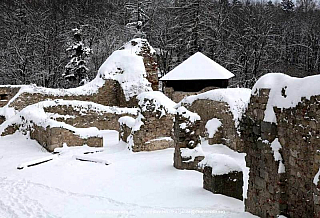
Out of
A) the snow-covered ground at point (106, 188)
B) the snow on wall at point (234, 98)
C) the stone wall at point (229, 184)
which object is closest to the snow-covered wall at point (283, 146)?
the snow-covered ground at point (106, 188)

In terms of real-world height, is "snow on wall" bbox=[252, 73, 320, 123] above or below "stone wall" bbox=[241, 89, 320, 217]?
above

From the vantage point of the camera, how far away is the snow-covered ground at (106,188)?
725 centimetres

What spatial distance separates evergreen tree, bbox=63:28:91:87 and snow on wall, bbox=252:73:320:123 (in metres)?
26.2

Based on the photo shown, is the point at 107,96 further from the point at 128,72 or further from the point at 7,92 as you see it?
the point at 7,92

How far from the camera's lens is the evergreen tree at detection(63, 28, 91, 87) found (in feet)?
102

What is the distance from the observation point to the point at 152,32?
3928 centimetres

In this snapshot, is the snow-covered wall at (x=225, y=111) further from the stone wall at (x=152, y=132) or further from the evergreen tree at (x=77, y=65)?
Answer: the evergreen tree at (x=77, y=65)

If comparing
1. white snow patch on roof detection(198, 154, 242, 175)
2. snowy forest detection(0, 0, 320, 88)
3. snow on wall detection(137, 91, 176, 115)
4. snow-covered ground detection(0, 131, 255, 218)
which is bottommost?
snow-covered ground detection(0, 131, 255, 218)

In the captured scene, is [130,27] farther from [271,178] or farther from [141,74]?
[271,178]

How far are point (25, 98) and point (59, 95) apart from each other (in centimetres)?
185

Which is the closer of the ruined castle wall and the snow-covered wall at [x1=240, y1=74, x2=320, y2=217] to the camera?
the snow-covered wall at [x1=240, y1=74, x2=320, y2=217]

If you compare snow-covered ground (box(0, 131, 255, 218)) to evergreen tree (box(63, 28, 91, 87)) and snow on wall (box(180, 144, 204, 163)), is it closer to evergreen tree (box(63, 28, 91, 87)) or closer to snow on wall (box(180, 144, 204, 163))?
snow on wall (box(180, 144, 204, 163))

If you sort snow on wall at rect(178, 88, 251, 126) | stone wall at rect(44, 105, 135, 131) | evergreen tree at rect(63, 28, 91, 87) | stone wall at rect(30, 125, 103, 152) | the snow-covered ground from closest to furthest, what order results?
the snow-covered ground → snow on wall at rect(178, 88, 251, 126) → stone wall at rect(30, 125, 103, 152) → stone wall at rect(44, 105, 135, 131) → evergreen tree at rect(63, 28, 91, 87)

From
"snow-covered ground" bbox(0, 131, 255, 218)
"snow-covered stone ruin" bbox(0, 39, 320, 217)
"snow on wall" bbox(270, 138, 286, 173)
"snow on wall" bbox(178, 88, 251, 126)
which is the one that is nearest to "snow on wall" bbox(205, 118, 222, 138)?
"snow-covered stone ruin" bbox(0, 39, 320, 217)
